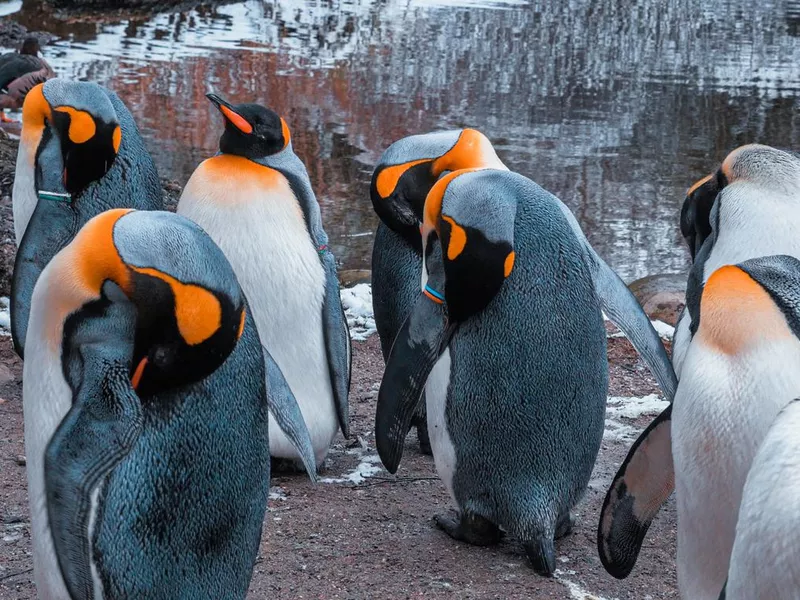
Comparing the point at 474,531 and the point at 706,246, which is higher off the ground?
the point at 706,246

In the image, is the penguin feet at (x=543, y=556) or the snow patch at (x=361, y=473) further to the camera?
the snow patch at (x=361, y=473)

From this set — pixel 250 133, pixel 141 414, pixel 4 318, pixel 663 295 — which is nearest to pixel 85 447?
pixel 141 414

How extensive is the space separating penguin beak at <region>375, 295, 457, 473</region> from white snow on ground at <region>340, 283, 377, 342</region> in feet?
6.86

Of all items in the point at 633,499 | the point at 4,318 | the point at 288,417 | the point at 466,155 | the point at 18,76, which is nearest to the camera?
the point at 288,417

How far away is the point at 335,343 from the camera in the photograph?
3764 mm

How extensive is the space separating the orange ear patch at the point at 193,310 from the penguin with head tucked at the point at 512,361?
1045 mm

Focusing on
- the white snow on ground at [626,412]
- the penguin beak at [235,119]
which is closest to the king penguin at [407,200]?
the penguin beak at [235,119]

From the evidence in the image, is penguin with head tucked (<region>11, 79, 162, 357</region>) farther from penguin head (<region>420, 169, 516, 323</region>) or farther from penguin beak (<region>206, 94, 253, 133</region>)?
penguin head (<region>420, 169, 516, 323</region>)

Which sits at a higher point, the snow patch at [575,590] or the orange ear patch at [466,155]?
the orange ear patch at [466,155]

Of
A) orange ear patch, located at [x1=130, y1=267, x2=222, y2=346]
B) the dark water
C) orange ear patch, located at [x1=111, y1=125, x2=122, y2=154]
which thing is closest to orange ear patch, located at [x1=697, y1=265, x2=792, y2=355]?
orange ear patch, located at [x1=130, y1=267, x2=222, y2=346]

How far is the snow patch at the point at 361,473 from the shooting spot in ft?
12.0

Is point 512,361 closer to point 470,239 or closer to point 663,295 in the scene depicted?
point 470,239

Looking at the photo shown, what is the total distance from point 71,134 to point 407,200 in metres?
1.21

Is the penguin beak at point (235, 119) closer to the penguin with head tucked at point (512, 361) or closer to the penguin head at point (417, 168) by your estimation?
the penguin head at point (417, 168)
